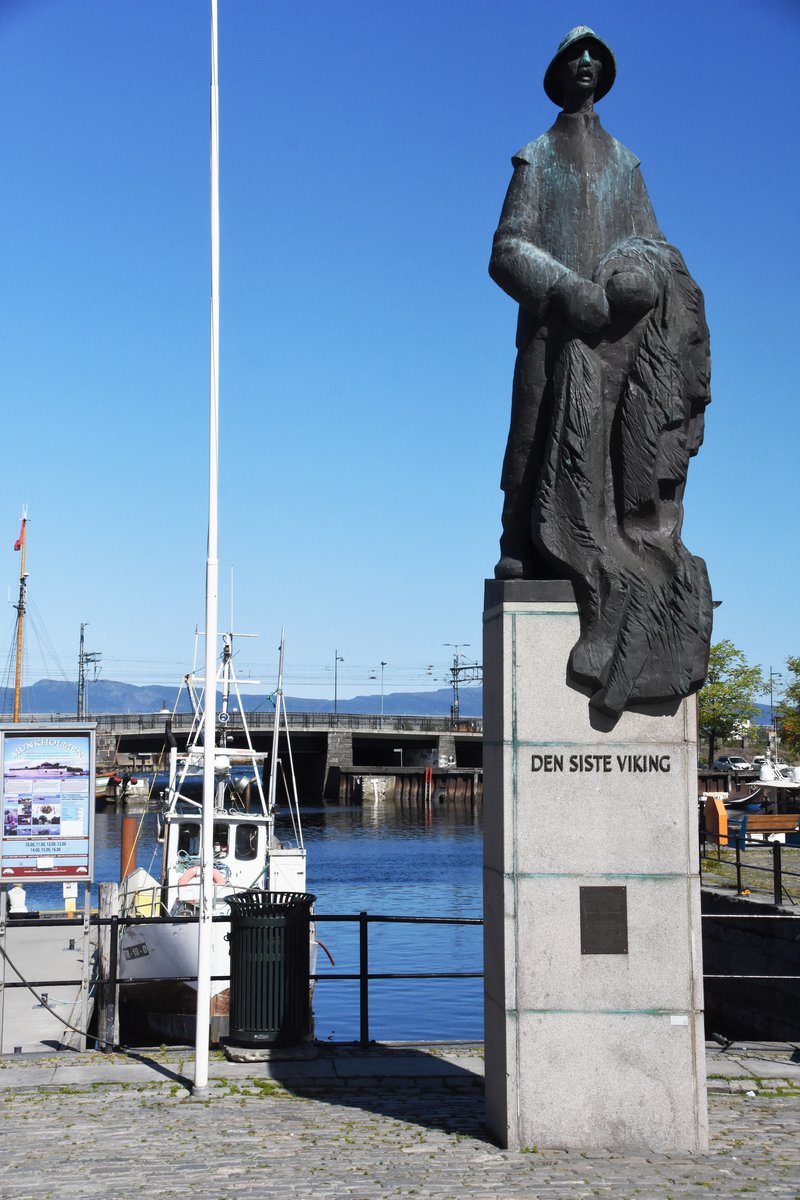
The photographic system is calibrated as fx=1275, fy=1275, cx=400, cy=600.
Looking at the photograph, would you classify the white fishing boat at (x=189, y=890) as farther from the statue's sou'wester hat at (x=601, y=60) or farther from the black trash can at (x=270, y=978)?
the statue's sou'wester hat at (x=601, y=60)

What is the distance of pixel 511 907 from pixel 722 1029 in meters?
13.5

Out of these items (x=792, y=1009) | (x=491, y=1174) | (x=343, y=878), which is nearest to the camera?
(x=491, y=1174)

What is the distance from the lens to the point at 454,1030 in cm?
2103

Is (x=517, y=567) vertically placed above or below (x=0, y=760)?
above

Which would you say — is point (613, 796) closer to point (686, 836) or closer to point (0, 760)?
point (686, 836)

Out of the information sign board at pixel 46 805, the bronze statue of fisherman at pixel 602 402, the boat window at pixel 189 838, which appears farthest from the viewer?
the boat window at pixel 189 838

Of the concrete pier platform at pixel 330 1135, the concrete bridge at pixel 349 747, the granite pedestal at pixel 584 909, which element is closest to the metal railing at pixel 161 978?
the concrete pier platform at pixel 330 1135

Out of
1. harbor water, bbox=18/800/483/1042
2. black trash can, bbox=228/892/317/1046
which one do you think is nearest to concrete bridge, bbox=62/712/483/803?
harbor water, bbox=18/800/483/1042

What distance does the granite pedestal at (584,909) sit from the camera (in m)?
7.82

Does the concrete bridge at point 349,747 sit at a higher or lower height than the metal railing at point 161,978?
higher

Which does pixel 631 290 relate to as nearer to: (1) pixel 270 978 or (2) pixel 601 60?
(2) pixel 601 60

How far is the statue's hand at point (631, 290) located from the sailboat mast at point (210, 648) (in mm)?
3318

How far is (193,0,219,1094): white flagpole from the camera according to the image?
9391 millimetres

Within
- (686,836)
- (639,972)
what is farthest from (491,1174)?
(686,836)
